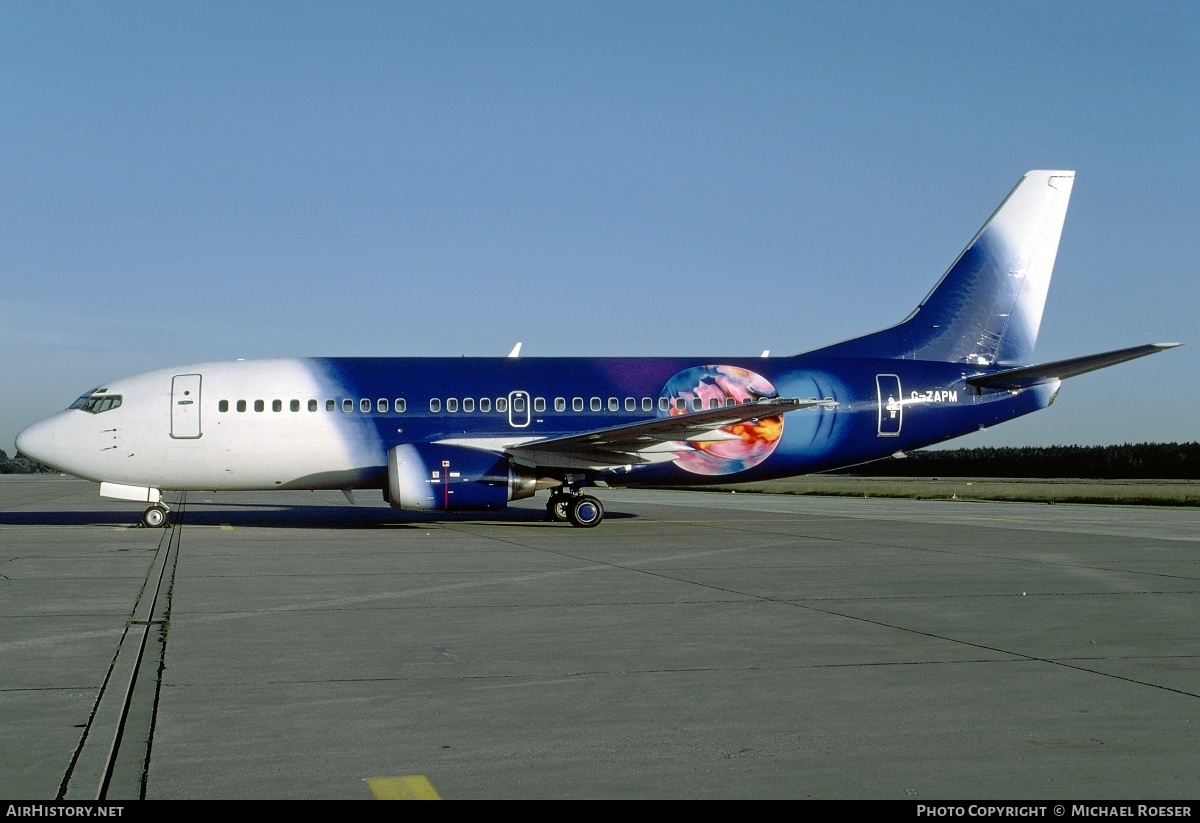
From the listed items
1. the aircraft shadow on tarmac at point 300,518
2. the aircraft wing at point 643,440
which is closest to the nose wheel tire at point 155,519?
the aircraft shadow on tarmac at point 300,518

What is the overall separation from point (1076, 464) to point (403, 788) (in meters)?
89.2

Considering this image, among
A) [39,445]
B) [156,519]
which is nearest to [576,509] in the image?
[156,519]

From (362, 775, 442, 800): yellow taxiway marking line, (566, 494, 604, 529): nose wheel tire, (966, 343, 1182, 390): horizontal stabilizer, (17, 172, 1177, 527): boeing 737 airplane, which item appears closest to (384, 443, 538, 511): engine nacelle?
(17, 172, 1177, 527): boeing 737 airplane

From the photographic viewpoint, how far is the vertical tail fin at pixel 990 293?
24812 millimetres

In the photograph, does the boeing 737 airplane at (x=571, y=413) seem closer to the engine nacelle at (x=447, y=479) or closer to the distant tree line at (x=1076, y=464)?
the engine nacelle at (x=447, y=479)

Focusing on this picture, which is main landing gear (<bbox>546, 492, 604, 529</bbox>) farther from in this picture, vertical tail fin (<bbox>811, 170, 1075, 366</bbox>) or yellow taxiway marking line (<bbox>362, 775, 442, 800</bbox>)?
yellow taxiway marking line (<bbox>362, 775, 442, 800</bbox>)

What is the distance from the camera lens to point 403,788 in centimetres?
471

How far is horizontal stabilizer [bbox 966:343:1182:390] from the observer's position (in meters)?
21.3

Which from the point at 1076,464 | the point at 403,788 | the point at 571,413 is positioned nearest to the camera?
the point at 403,788

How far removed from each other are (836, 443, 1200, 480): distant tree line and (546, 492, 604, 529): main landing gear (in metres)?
57.7

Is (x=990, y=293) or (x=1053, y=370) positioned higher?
(x=990, y=293)

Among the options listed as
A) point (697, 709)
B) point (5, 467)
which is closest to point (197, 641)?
point (697, 709)

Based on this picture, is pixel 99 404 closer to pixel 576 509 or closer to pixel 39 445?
pixel 39 445

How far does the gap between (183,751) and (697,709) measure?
2.63 meters
